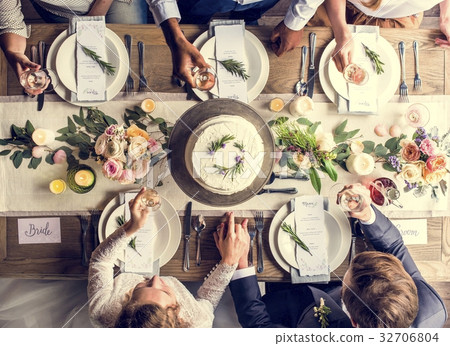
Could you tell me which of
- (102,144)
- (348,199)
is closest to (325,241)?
(348,199)

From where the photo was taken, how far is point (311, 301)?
1.43 meters

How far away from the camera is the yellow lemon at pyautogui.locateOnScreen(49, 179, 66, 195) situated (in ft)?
4.29

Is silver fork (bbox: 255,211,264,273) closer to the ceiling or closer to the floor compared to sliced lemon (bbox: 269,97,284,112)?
closer to the floor

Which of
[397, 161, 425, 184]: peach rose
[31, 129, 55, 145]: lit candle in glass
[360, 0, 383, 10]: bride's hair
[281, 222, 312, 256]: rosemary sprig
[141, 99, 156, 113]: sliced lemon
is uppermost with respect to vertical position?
[360, 0, 383, 10]: bride's hair

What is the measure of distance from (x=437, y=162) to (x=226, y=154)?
74 centimetres

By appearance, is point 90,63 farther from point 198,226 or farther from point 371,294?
point 371,294

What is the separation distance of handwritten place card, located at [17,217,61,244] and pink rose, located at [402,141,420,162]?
133cm

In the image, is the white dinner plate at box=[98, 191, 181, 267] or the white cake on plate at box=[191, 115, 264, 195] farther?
the white dinner plate at box=[98, 191, 181, 267]

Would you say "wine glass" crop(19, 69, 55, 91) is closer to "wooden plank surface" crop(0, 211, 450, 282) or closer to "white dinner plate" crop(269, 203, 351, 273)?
"wooden plank surface" crop(0, 211, 450, 282)

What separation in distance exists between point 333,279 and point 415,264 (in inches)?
12.8

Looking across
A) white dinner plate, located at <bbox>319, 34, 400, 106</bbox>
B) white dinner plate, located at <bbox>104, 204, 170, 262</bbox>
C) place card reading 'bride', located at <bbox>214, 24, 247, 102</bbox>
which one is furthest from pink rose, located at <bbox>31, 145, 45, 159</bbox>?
white dinner plate, located at <bbox>319, 34, 400, 106</bbox>

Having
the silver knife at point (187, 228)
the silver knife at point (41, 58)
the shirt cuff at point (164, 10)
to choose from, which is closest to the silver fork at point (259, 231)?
the silver knife at point (187, 228)

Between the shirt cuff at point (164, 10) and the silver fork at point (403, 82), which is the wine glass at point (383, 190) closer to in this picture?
the silver fork at point (403, 82)

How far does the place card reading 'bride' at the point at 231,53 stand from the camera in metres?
1.33
